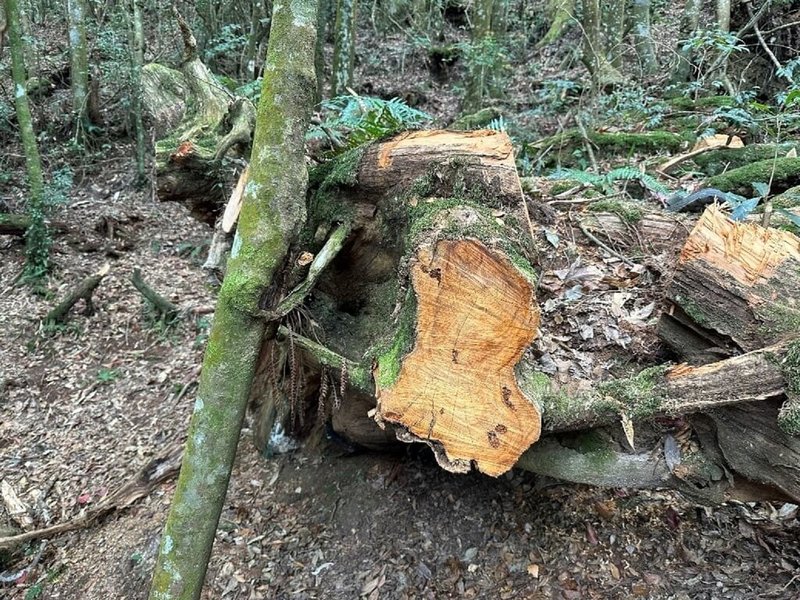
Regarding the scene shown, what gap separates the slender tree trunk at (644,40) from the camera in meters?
10.5

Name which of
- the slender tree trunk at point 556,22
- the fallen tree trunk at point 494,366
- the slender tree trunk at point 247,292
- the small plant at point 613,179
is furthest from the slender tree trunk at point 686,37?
the slender tree trunk at point 247,292

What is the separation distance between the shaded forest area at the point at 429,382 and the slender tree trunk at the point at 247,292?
13 millimetres

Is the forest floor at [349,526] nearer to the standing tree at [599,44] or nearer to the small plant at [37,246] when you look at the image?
the small plant at [37,246]

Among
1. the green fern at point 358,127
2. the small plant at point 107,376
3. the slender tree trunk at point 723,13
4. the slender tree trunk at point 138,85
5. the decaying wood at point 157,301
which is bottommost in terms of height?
the small plant at point 107,376

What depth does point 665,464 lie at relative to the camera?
2584 millimetres

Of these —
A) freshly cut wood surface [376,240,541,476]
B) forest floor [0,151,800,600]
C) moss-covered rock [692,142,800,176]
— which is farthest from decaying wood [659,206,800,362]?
moss-covered rock [692,142,800,176]

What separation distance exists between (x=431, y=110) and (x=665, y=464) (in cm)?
1161

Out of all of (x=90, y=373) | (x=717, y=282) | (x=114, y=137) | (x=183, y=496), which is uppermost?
(x=717, y=282)

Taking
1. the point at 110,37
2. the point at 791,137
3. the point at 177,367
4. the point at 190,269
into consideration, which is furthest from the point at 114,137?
the point at 791,137

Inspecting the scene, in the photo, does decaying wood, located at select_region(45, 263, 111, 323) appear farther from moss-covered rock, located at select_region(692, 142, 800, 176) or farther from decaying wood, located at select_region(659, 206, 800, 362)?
moss-covered rock, located at select_region(692, 142, 800, 176)

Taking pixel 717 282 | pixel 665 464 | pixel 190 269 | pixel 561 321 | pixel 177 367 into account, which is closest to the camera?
pixel 717 282

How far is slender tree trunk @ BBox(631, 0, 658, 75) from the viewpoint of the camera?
415 inches

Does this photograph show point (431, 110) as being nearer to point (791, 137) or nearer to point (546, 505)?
point (791, 137)

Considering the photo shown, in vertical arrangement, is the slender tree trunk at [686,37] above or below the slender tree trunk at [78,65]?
above
